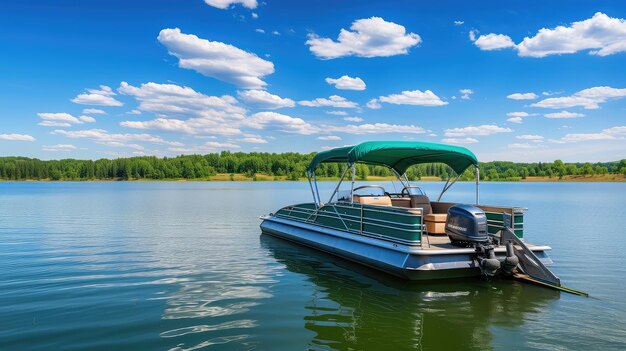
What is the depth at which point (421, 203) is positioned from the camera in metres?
12.2

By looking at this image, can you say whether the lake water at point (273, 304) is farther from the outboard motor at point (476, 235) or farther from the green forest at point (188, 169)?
the green forest at point (188, 169)

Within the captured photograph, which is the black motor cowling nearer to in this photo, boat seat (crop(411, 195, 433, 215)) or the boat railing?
the boat railing

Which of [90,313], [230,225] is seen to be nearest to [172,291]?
[90,313]

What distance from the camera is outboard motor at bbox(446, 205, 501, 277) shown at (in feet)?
26.6

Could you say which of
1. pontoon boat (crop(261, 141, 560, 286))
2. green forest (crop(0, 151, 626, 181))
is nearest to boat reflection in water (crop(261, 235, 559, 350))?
pontoon boat (crop(261, 141, 560, 286))

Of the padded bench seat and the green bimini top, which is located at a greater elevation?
the green bimini top

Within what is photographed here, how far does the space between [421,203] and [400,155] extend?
1539 millimetres

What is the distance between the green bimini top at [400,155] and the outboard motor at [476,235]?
7.80 ft

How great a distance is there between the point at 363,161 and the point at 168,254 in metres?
6.44

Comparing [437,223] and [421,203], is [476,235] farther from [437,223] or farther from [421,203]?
[421,203]

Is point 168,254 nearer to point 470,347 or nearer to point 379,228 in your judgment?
point 379,228

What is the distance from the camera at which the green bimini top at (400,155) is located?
1015 cm

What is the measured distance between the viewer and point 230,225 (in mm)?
19578

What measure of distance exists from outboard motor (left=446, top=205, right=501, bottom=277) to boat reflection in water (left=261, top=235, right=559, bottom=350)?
0.55 meters
